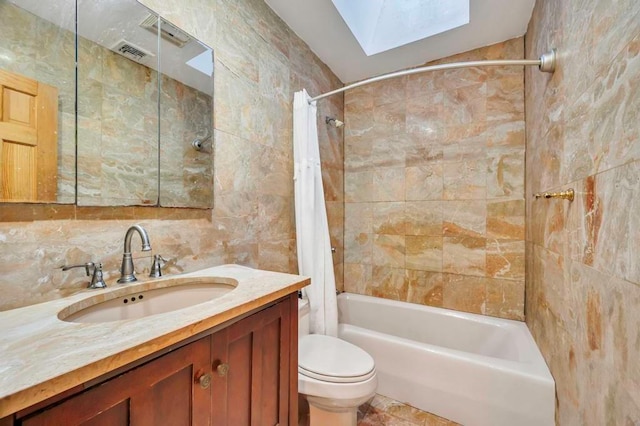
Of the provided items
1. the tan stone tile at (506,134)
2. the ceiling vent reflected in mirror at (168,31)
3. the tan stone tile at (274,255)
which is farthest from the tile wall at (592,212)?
the ceiling vent reflected in mirror at (168,31)

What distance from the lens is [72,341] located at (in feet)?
1.76

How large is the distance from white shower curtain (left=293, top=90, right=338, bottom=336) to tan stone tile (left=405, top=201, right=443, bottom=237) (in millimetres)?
835

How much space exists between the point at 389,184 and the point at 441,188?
0.42 meters

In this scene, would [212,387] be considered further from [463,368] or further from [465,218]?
[465,218]

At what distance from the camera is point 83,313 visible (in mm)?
830

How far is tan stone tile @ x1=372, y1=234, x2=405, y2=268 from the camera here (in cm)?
233

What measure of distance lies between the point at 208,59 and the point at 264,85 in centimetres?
40

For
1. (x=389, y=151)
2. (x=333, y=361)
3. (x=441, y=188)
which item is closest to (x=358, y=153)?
(x=389, y=151)

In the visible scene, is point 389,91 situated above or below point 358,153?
above

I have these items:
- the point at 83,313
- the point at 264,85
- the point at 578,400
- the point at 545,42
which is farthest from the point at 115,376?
the point at 545,42

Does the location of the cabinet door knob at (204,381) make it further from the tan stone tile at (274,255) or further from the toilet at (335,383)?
the tan stone tile at (274,255)

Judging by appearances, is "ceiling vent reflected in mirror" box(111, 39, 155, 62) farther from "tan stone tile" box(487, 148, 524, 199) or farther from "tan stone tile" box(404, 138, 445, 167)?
"tan stone tile" box(487, 148, 524, 199)

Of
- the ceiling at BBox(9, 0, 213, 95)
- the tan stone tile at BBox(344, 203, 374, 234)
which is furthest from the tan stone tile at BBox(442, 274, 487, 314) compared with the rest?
the ceiling at BBox(9, 0, 213, 95)

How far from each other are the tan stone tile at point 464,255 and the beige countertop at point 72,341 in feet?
5.75
